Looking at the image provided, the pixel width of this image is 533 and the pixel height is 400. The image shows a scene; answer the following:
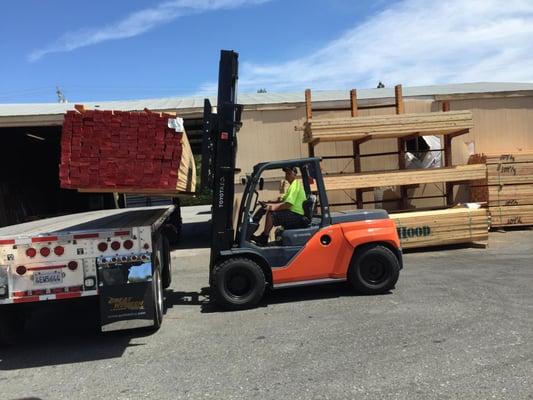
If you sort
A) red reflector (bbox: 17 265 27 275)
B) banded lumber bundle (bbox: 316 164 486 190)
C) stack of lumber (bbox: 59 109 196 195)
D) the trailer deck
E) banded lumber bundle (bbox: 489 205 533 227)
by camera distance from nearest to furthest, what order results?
1. red reflector (bbox: 17 265 27 275)
2. stack of lumber (bbox: 59 109 196 195)
3. the trailer deck
4. banded lumber bundle (bbox: 316 164 486 190)
5. banded lumber bundle (bbox: 489 205 533 227)

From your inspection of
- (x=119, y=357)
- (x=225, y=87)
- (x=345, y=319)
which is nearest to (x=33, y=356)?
(x=119, y=357)

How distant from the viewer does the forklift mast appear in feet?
23.0

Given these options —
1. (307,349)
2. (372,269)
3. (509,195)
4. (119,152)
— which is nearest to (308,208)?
(372,269)

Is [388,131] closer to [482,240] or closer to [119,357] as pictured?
[482,240]

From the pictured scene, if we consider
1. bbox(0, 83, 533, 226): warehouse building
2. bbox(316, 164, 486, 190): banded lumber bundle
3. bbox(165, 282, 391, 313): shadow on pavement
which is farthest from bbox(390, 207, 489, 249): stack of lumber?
bbox(165, 282, 391, 313): shadow on pavement

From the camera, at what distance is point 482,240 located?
39.0ft

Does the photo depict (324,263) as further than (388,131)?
No

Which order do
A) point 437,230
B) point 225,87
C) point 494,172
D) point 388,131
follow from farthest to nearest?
point 494,172 → point 388,131 → point 437,230 → point 225,87

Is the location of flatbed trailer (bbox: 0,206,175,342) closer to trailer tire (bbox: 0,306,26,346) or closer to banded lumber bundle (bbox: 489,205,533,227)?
trailer tire (bbox: 0,306,26,346)

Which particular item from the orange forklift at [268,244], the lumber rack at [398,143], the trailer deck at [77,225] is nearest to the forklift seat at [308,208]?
the orange forklift at [268,244]

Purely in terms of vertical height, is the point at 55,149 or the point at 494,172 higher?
the point at 55,149

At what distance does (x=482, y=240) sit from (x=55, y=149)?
15.2 meters

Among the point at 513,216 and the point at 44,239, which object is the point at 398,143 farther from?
the point at 44,239

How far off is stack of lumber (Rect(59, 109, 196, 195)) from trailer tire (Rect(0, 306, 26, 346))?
185cm
